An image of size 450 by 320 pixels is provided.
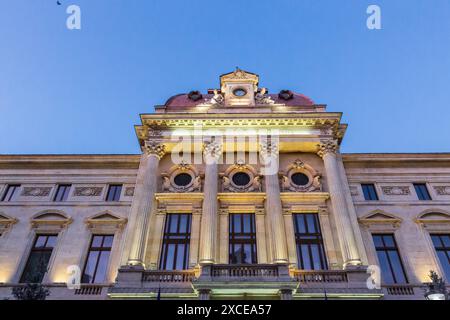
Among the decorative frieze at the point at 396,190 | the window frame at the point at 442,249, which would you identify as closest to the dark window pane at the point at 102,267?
the decorative frieze at the point at 396,190

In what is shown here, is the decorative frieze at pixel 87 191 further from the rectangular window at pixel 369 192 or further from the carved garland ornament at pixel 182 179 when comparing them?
the rectangular window at pixel 369 192

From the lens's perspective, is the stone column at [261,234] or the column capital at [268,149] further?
the column capital at [268,149]

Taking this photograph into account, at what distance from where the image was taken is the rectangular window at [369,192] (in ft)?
77.0

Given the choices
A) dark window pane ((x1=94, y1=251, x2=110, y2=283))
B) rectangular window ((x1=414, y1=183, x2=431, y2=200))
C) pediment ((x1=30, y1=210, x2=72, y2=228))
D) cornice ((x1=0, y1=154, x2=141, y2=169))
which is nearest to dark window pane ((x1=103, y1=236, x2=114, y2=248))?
dark window pane ((x1=94, y1=251, x2=110, y2=283))

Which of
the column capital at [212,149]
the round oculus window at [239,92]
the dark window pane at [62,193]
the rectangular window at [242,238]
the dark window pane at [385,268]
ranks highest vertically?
the round oculus window at [239,92]

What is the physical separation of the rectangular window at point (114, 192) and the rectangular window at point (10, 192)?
6486 mm

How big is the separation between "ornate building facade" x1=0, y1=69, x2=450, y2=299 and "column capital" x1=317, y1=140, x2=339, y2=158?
72 mm

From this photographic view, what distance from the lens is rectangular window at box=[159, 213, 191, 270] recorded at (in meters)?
20.0

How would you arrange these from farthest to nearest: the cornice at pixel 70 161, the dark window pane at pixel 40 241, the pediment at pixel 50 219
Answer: the cornice at pixel 70 161
the pediment at pixel 50 219
the dark window pane at pixel 40 241

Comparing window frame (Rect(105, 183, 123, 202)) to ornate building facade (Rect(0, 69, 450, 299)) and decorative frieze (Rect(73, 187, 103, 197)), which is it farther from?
decorative frieze (Rect(73, 187, 103, 197))

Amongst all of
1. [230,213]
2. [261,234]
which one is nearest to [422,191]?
[261,234]

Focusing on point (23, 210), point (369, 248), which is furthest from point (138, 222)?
point (369, 248)

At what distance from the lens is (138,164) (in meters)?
25.4

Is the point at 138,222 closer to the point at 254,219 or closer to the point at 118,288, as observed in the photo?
the point at 118,288
